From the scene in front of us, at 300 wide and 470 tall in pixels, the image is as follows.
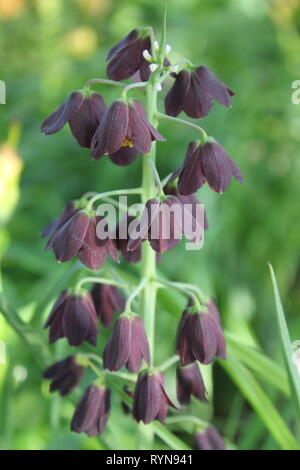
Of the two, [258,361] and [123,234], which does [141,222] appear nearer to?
[123,234]

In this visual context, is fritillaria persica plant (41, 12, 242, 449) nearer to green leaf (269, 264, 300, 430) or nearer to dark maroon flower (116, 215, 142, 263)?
dark maroon flower (116, 215, 142, 263)

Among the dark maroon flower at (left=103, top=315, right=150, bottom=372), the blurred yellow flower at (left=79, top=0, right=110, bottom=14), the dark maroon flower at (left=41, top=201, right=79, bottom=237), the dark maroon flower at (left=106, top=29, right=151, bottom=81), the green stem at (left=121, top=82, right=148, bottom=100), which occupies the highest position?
the blurred yellow flower at (left=79, top=0, right=110, bottom=14)

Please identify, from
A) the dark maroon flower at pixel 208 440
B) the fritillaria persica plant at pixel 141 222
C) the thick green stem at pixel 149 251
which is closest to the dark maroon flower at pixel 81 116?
the fritillaria persica plant at pixel 141 222

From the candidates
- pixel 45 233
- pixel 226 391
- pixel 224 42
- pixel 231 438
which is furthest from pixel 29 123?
pixel 45 233

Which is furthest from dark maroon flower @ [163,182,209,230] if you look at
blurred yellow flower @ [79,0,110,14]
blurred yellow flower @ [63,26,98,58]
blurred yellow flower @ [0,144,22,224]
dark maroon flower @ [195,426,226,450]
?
blurred yellow flower @ [79,0,110,14]

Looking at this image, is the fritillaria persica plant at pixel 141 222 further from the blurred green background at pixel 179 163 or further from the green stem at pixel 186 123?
the blurred green background at pixel 179 163
